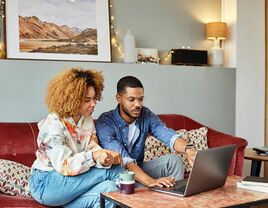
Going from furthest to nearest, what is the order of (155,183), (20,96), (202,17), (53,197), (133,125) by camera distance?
(202,17) < (20,96) < (133,125) < (53,197) < (155,183)

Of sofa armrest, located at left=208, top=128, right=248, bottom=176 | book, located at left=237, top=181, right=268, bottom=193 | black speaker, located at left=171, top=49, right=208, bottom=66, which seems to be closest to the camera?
book, located at left=237, top=181, right=268, bottom=193

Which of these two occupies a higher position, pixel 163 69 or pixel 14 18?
pixel 14 18

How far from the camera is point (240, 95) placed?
413 centimetres

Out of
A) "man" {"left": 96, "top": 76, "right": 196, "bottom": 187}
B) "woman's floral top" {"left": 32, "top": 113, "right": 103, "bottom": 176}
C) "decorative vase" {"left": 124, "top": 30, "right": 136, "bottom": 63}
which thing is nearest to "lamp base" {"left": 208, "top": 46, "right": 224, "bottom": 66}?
"decorative vase" {"left": 124, "top": 30, "right": 136, "bottom": 63}

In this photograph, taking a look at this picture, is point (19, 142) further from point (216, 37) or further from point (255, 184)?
point (216, 37)

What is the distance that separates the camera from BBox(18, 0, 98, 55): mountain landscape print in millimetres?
3273

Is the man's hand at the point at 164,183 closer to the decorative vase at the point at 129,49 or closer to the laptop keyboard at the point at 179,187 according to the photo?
the laptop keyboard at the point at 179,187

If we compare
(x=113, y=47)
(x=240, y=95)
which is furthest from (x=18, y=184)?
(x=240, y=95)

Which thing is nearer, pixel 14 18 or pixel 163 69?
pixel 14 18

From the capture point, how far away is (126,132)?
2.49 meters

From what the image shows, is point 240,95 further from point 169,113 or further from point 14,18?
point 14,18

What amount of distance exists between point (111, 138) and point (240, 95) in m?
2.17

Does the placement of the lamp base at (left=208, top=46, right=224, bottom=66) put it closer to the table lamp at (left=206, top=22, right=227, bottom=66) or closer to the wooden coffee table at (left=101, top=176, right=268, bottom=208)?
the table lamp at (left=206, top=22, right=227, bottom=66)

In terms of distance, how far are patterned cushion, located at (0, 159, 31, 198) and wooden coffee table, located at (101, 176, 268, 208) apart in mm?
713
